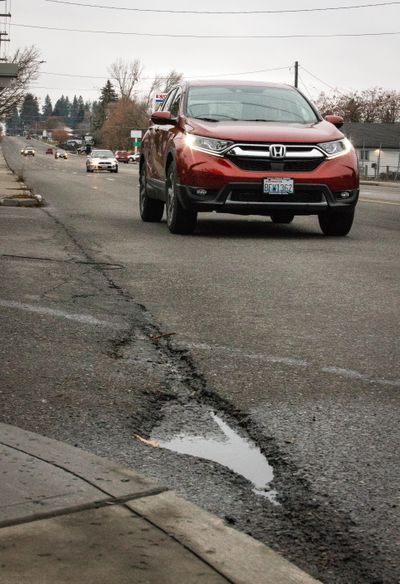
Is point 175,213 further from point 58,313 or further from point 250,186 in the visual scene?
point 58,313

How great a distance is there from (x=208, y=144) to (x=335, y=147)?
4.77ft

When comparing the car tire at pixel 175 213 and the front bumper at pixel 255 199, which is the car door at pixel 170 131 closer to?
the car tire at pixel 175 213

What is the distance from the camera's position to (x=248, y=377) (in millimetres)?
4777

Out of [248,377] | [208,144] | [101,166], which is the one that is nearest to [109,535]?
[248,377]

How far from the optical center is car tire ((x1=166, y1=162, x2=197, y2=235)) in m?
11.6

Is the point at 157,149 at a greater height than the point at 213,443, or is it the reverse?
the point at 157,149

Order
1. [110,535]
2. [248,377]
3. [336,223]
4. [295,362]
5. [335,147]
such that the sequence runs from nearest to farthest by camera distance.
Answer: [110,535] < [248,377] < [295,362] < [335,147] < [336,223]

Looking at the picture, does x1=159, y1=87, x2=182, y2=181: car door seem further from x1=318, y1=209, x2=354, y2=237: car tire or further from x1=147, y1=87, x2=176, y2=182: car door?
x1=318, y1=209, x2=354, y2=237: car tire

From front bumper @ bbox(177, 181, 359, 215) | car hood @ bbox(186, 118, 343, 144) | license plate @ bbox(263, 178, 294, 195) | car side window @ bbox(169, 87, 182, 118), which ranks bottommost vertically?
front bumper @ bbox(177, 181, 359, 215)

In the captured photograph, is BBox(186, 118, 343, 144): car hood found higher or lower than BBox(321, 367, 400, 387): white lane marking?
higher

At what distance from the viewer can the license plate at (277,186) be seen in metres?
11.0

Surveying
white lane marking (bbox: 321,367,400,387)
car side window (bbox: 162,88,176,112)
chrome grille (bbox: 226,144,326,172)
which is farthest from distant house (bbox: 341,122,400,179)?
white lane marking (bbox: 321,367,400,387)

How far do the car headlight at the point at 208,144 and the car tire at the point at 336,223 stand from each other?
1592mm

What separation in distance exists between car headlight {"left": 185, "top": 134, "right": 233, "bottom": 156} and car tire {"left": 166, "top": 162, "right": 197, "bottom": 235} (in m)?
0.43
